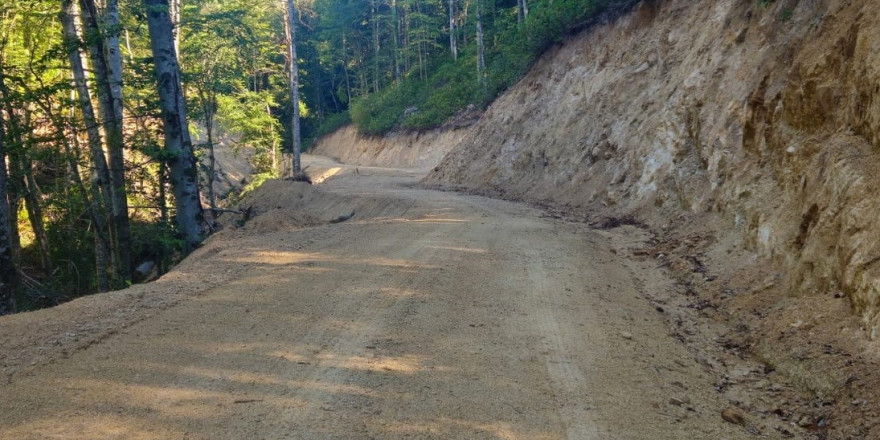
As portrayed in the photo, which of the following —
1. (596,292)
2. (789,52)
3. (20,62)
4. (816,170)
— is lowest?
(596,292)

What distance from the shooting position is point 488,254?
837 centimetres

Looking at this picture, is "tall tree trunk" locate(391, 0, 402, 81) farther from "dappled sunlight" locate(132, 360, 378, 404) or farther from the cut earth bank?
"dappled sunlight" locate(132, 360, 378, 404)

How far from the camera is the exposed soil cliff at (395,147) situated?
33062mm

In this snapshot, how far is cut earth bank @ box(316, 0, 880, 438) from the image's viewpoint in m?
4.44

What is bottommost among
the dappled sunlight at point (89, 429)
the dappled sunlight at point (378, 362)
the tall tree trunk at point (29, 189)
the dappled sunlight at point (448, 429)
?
the dappled sunlight at point (448, 429)

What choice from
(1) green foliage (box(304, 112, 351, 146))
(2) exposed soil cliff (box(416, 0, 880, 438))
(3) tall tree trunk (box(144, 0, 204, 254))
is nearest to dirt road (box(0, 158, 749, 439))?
(2) exposed soil cliff (box(416, 0, 880, 438))

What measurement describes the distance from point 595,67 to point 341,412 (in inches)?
631

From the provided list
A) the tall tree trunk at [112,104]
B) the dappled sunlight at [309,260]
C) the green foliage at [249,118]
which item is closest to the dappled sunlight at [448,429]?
the dappled sunlight at [309,260]

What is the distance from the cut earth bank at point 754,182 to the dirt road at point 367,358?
592 mm

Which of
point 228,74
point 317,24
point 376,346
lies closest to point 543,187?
point 376,346

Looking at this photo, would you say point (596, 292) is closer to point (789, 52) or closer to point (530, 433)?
point (530, 433)

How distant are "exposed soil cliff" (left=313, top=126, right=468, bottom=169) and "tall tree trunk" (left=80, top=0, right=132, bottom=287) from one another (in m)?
20.0

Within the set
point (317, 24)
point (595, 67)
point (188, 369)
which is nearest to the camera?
point (188, 369)

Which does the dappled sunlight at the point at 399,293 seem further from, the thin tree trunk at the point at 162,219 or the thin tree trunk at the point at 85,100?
the thin tree trunk at the point at 85,100
